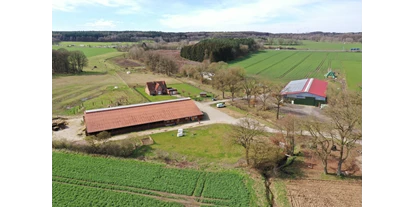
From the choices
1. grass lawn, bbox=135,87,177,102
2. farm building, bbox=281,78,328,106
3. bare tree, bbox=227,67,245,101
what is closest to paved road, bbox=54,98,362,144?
bare tree, bbox=227,67,245,101

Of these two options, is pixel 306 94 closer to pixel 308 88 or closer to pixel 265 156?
pixel 308 88

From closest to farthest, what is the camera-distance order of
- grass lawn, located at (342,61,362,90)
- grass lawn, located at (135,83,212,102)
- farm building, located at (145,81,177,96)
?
grass lawn, located at (135,83,212,102) < farm building, located at (145,81,177,96) < grass lawn, located at (342,61,362,90)

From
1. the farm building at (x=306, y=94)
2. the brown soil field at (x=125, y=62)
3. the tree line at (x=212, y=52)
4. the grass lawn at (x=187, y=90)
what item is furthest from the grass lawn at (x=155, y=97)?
the brown soil field at (x=125, y=62)

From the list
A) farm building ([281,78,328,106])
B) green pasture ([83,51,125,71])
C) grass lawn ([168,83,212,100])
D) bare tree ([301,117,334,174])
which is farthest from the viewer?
green pasture ([83,51,125,71])

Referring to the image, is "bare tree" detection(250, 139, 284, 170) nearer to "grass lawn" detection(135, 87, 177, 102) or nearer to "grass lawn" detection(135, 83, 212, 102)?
"grass lawn" detection(135, 83, 212, 102)

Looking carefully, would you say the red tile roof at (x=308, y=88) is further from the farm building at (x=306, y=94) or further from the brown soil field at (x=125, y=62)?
the brown soil field at (x=125, y=62)
